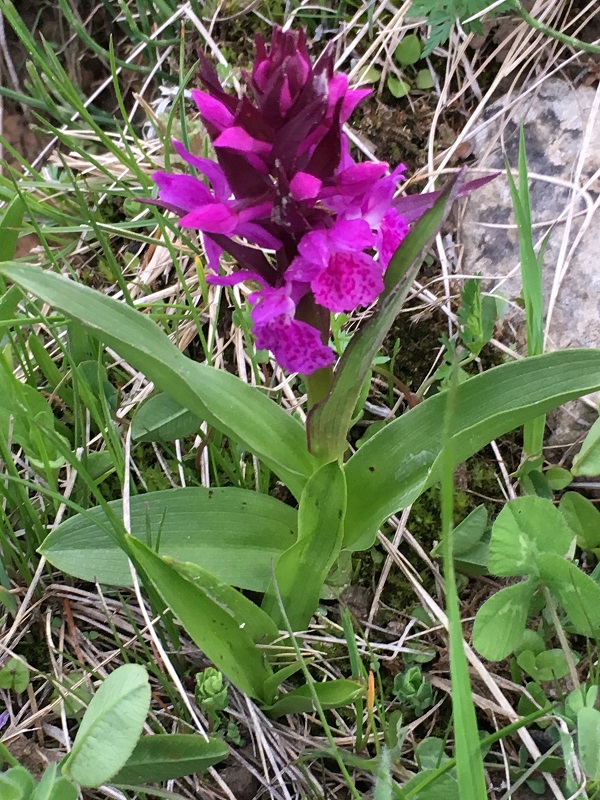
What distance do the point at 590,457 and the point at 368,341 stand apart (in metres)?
0.50

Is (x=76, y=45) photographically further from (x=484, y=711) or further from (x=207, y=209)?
(x=484, y=711)

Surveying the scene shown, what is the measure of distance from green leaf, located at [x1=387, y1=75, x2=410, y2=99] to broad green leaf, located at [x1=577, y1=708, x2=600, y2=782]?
1.27 metres

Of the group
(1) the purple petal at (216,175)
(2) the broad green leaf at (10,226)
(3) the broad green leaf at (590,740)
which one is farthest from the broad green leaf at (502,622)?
(2) the broad green leaf at (10,226)

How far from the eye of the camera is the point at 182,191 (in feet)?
2.79

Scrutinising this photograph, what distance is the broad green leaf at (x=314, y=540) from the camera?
858mm

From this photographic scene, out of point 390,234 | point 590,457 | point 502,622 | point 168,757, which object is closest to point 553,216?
point 590,457

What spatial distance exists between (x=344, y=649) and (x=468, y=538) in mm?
257

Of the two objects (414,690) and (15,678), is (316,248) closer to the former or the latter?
(414,690)

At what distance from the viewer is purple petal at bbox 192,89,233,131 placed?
80cm

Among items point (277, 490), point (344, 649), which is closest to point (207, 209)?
point (277, 490)

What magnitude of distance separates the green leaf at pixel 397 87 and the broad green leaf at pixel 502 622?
1.10 metres

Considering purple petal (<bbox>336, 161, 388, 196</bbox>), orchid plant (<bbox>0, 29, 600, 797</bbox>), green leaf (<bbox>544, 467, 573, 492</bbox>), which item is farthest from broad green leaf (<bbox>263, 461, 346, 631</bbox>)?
green leaf (<bbox>544, 467, 573, 492</bbox>)

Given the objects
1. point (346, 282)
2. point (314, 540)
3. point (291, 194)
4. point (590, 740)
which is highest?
point (291, 194)

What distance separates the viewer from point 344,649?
1.04 m
